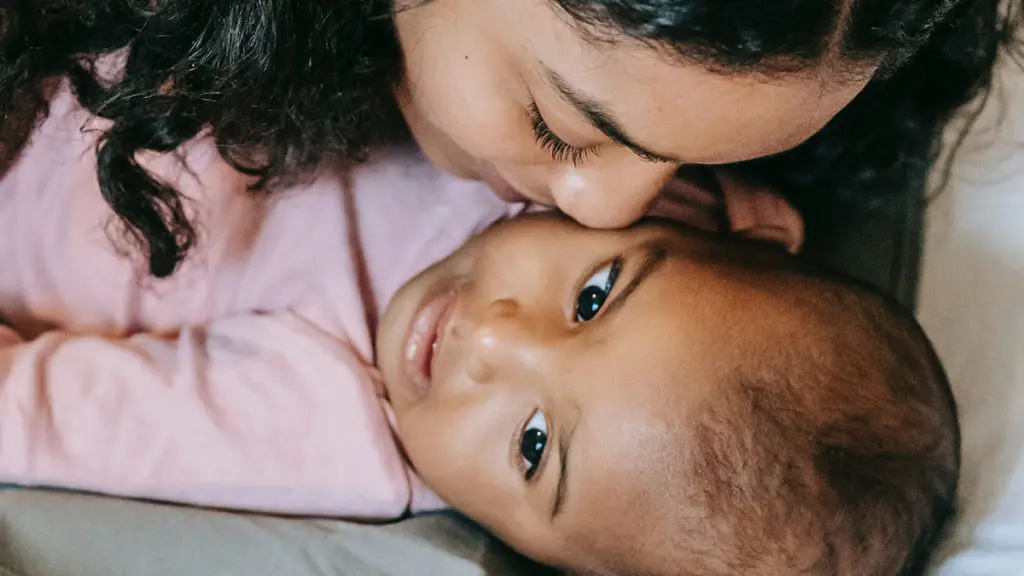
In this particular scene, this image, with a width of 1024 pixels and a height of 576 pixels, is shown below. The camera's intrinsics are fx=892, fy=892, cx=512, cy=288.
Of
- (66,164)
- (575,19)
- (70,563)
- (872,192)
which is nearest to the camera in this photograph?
(575,19)

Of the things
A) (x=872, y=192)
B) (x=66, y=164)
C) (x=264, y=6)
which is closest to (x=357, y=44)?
(x=264, y=6)

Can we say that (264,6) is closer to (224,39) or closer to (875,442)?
(224,39)

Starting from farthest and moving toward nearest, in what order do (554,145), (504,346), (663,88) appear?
(504,346)
(554,145)
(663,88)

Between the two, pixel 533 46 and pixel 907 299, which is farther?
pixel 907 299

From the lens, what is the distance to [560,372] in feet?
2.66

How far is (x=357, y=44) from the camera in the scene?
30.1 inches

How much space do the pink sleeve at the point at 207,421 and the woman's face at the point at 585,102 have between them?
1.11ft

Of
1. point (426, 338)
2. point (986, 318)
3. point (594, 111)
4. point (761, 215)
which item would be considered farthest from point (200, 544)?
point (986, 318)

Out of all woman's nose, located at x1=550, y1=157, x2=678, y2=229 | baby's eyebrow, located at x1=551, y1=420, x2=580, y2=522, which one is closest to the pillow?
baby's eyebrow, located at x1=551, y1=420, x2=580, y2=522

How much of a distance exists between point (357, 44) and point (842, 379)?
509 millimetres

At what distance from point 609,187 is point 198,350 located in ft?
1.63

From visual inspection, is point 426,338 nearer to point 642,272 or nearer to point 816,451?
point 642,272

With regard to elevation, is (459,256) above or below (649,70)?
below

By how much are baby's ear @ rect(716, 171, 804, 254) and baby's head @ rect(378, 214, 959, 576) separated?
63 mm
